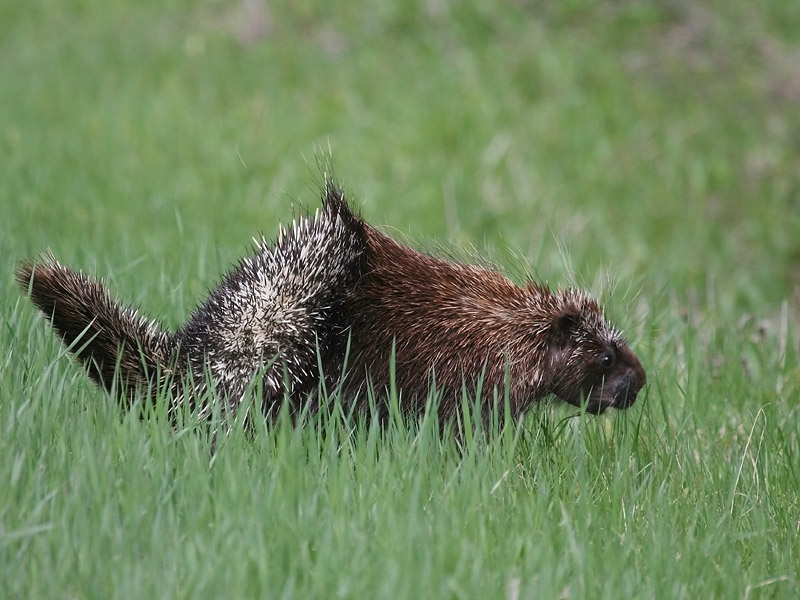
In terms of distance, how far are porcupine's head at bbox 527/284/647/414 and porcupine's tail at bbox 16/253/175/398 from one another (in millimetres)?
1570

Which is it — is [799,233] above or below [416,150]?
below

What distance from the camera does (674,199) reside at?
1140 centimetres

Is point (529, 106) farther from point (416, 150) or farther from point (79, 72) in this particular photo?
point (79, 72)

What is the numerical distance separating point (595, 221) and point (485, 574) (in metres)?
7.99

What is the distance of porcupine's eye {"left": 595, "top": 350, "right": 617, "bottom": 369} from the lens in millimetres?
4680

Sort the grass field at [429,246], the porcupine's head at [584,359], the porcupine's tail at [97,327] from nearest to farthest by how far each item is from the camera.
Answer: the grass field at [429,246] < the porcupine's tail at [97,327] < the porcupine's head at [584,359]

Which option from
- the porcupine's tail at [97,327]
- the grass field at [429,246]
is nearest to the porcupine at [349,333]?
the porcupine's tail at [97,327]

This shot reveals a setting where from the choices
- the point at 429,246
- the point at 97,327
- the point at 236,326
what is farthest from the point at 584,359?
the point at 97,327

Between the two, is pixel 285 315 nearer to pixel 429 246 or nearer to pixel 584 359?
pixel 429 246

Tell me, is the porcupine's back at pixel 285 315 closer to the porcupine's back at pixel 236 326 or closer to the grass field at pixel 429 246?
the porcupine's back at pixel 236 326

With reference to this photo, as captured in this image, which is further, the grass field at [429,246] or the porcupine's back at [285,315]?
the porcupine's back at [285,315]

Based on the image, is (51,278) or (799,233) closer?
(51,278)

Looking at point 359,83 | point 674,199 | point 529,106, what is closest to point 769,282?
point 674,199

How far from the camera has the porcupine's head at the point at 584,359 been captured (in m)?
4.64
